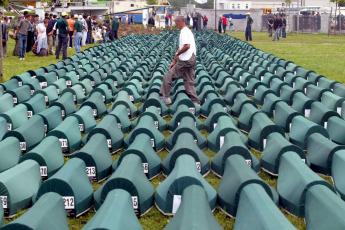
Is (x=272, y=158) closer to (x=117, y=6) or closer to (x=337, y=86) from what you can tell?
(x=337, y=86)

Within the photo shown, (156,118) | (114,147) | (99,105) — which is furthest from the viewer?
(99,105)

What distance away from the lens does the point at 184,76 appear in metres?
10.6

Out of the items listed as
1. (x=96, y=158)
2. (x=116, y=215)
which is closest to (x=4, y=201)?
(x=96, y=158)

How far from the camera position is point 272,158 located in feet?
21.9

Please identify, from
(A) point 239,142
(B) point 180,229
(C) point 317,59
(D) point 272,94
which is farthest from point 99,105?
(C) point 317,59

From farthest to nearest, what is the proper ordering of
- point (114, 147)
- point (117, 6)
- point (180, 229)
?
point (117, 6) < point (114, 147) < point (180, 229)

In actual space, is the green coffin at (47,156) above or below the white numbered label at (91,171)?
above

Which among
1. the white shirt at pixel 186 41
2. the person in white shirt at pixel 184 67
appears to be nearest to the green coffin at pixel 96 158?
the person in white shirt at pixel 184 67

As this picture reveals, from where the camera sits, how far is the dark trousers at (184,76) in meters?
10.5

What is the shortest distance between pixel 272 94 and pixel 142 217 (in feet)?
17.1

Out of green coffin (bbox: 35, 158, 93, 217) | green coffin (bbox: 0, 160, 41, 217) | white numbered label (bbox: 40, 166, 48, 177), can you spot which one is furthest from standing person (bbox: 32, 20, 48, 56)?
green coffin (bbox: 35, 158, 93, 217)

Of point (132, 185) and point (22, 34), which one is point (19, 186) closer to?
point (132, 185)

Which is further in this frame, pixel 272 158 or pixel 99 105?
pixel 99 105

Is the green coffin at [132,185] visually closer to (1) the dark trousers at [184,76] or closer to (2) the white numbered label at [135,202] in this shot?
(2) the white numbered label at [135,202]
